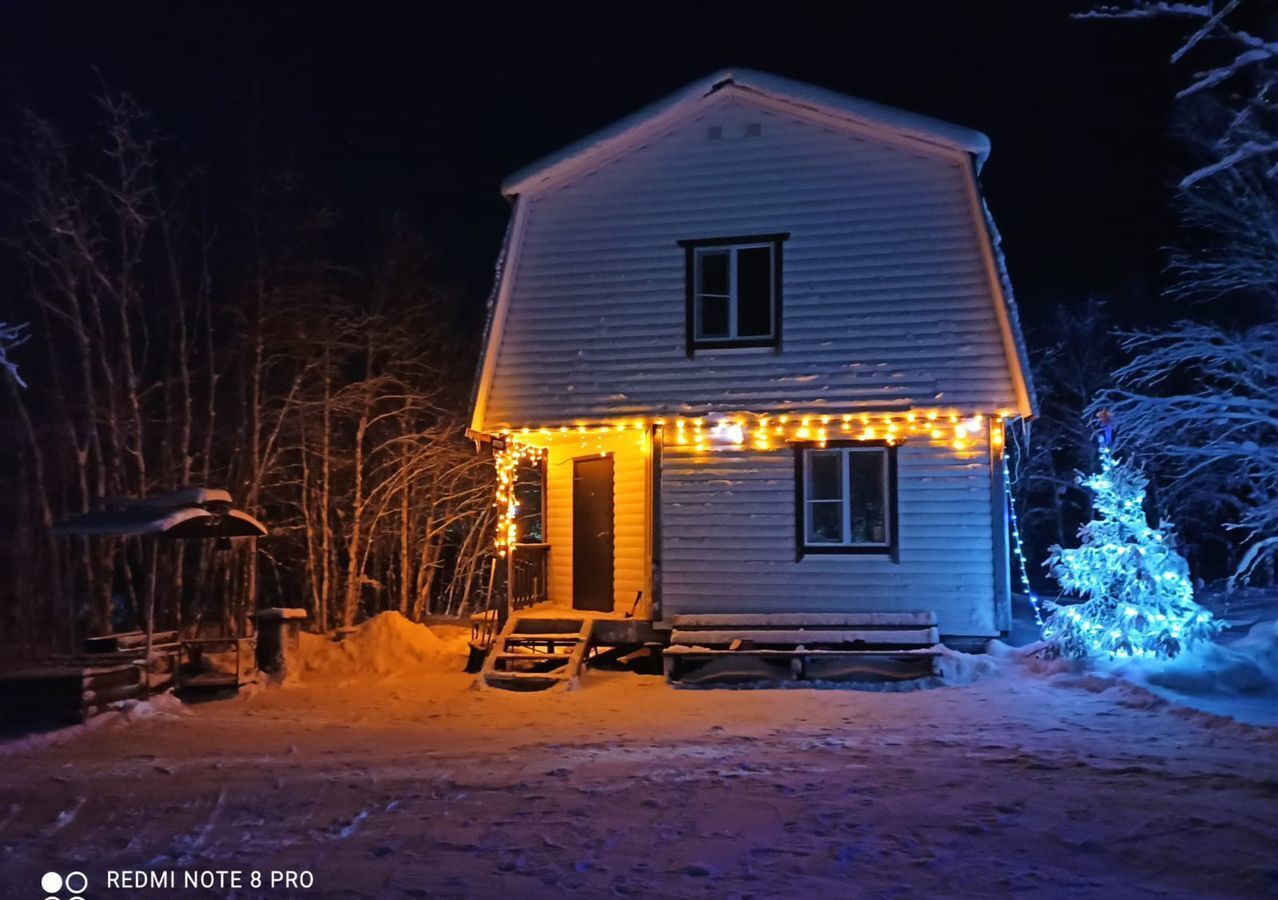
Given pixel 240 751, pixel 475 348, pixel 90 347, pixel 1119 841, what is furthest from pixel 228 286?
pixel 1119 841

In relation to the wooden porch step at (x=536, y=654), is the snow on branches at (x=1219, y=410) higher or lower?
higher

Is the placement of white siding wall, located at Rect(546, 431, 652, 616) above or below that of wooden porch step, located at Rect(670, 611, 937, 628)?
above

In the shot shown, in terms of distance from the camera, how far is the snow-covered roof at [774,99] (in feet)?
43.8

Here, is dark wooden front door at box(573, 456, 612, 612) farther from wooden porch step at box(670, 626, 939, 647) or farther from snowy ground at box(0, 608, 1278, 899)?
snowy ground at box(0, 608, 1278, 899)

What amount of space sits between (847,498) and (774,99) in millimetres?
5435

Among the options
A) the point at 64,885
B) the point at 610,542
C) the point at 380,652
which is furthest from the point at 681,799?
the point at 610,542

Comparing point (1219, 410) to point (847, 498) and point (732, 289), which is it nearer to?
point (847, 498)

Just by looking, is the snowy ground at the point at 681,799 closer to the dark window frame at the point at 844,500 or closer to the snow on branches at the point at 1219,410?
the dark window frame at the point at 844,500

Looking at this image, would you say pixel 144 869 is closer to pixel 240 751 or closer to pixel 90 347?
pixel 240 751

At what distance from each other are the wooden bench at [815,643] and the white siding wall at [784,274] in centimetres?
275

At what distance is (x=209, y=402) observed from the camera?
64.4ft

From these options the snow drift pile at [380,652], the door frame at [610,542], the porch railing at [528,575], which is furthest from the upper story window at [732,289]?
the snow drift pile at [380,652]

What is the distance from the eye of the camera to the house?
1353 cm

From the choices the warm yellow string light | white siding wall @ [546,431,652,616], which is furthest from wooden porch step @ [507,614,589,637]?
the warm yellow string light
